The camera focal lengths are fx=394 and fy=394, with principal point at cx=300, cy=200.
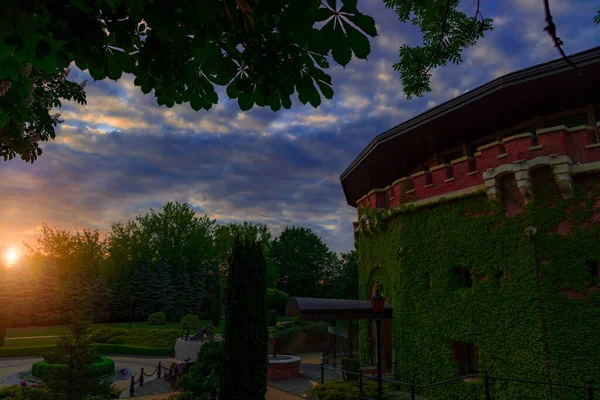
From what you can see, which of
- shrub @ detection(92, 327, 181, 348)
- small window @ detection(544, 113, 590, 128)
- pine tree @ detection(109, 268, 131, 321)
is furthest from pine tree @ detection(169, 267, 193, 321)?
small window @ detection(544, 113, 590, 128)

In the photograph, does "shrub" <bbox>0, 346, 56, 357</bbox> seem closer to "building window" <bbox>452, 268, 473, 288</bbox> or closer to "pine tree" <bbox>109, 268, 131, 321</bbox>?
"pine tree" <bbox>109, 268, 131, 321</bbox>

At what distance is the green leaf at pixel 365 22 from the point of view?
2.25 m

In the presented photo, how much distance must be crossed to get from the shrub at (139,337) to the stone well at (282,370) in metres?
17.1

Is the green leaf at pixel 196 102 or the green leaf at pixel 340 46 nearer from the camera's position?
the green leaf at pixel 340 46

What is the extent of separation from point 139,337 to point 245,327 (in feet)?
88.4

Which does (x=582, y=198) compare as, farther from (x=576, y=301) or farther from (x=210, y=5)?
(x=210, y=5)

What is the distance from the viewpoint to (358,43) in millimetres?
Result: 2305

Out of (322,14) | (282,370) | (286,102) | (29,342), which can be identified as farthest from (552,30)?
(29,342)

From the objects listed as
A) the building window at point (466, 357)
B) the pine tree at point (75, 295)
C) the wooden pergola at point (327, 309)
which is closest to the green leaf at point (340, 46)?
the building window at point (466, 357)

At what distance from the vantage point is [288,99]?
123 inches

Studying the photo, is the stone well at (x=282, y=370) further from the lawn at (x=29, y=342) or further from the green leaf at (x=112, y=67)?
the lawn at (x=29, y=342)

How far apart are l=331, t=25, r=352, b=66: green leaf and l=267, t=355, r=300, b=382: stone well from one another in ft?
61.9

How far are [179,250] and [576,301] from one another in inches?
2519

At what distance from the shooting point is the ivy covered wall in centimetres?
1040
